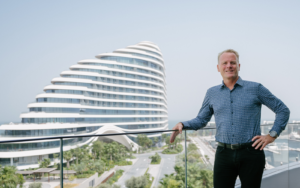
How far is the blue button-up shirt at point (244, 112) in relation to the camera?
1479mm

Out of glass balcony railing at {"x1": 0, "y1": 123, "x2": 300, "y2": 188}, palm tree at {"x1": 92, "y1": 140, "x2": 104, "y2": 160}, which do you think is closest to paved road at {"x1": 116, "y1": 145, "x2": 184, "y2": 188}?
glass balcony railing at {"x1": 0, "y1": 123, "x2": 300, "y2": 188}

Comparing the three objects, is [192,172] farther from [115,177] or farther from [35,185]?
[35,185]

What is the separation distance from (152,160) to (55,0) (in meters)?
134

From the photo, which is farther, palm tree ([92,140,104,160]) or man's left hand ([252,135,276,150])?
palm tree ([92,140,104,160])

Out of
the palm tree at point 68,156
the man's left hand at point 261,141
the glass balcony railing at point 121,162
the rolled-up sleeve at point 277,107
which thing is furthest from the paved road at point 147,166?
the rolled-up sleeve at point 277,107

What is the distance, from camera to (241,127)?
1.49m

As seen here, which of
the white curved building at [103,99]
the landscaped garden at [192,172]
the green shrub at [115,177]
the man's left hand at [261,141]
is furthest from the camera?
the white curved building at [103,99]

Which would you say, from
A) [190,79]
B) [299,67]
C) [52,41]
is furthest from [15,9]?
[299,67]

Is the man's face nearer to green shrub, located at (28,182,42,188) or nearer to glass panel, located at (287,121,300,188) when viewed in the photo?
green shrub, located at (28,182,42,188)

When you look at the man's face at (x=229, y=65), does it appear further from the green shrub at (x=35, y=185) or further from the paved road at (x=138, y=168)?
the green shrub at (x=35, y=185)

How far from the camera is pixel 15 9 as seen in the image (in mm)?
126562

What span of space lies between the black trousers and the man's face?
49cm

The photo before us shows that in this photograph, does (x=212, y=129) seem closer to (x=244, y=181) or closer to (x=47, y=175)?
(x=244, y=181)

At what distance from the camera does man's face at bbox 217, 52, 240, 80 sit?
158 cm
